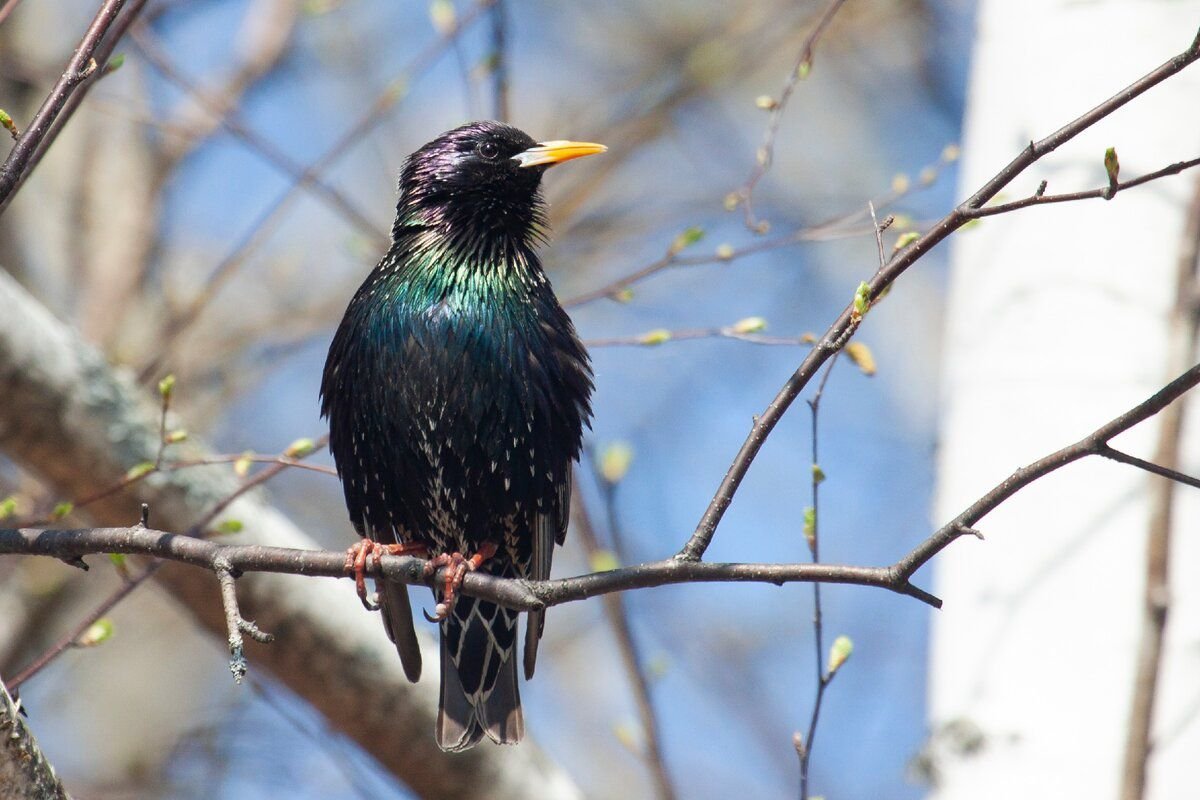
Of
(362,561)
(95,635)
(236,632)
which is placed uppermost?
(362,561)

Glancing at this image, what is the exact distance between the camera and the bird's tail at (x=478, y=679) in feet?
11.7

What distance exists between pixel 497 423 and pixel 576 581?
1258 millimetres

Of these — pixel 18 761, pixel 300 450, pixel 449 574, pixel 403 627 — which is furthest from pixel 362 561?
pixel 18 761

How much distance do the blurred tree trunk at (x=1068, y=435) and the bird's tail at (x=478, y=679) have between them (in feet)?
3.81

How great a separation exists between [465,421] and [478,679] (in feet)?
2.48

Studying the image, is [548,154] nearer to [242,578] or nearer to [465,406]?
[465,406]

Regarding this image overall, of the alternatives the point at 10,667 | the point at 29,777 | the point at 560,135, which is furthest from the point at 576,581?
the point at 560,135

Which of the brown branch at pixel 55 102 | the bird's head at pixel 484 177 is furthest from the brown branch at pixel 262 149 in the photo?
the brown branch at pixel 55 102

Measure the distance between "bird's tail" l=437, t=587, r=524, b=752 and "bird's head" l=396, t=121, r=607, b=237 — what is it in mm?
1122

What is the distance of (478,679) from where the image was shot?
3.68 meters

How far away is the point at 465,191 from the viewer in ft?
12.9

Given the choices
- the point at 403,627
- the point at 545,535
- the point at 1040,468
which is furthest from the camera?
the point at 545,535

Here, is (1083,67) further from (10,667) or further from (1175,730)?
(10,667)

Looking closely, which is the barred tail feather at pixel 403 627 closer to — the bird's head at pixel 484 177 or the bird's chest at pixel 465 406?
the bird's chest at pixel 465 406
